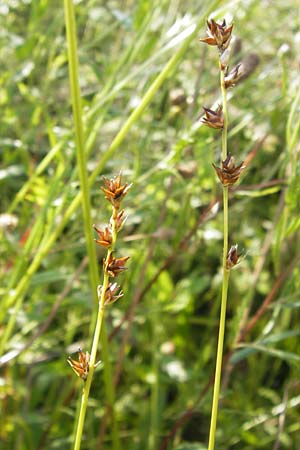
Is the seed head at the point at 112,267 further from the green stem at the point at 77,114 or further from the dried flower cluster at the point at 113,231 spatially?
the green stem at the point at 77,114

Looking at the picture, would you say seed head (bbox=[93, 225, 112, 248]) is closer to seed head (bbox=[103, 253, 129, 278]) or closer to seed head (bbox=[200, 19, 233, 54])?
seed head (bbox=[103, 253, 129, 278])

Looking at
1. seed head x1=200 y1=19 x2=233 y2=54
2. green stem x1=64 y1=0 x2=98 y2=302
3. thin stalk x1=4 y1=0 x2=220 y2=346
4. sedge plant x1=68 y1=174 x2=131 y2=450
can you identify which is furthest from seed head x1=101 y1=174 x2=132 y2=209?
thin stalk x1=4 y1=0 x2=220 y2=346

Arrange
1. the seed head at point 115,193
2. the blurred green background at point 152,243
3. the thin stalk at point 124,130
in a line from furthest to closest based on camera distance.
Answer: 1. the blurred green background at point 152,243
2. the thin stalk at point 124,130
3. the seed head at point 115,193

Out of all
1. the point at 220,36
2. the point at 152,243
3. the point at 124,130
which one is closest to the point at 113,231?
the point at 220,36

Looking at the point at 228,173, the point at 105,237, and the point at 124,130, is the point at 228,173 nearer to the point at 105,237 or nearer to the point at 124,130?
the point at 105,237

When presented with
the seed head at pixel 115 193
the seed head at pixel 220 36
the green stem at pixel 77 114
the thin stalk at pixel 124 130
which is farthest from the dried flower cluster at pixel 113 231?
the thin stalk at pixel 124 130

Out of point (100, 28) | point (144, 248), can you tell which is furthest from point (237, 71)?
point (100, 28)

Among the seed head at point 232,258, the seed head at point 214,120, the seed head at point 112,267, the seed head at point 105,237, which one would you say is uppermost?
the seed head at point 214,120

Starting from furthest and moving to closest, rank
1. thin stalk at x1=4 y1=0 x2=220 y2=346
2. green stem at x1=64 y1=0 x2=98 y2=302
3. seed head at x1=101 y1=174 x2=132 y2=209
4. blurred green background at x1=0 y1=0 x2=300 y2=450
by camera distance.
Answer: blurred green background at x1=0 y1=0 x2=300 y2=450, thin stalk at x1=4 y1=0 x2=220 y2=346, green stem at x1=64 y1=0 x2=98 y2=302, seed head at x1=101 y1=174 x2=132 y2=209
